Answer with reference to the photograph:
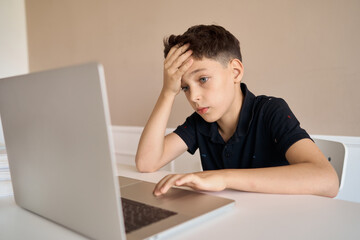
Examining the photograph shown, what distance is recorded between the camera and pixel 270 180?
0.78 metres

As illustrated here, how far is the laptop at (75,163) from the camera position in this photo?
1.44ft

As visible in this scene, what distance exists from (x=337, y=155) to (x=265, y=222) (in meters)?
0.59

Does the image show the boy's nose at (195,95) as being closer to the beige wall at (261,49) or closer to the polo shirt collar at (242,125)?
the polo shirt collar at (242,125)

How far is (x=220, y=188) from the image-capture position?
785 mm

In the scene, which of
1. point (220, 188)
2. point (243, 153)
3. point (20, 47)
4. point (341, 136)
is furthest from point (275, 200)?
point (20, 47)

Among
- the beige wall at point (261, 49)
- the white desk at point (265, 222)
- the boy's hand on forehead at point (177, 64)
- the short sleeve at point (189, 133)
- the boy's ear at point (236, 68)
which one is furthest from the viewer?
the beige wall at point (261, 49)

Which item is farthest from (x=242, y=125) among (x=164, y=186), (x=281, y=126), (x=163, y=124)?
(x=164, y=186)

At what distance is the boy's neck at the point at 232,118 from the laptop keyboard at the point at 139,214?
2.07 ft

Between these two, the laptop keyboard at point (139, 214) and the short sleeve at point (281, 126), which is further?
the short sleeve at point (281, 126)

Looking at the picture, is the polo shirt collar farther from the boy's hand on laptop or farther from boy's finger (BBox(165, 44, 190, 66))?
the boy's hand on laptop

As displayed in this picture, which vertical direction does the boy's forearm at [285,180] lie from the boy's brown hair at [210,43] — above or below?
below

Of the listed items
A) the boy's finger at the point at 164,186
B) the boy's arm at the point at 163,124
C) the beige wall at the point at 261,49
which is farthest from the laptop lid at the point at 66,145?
the beige wall at the point at 261,49

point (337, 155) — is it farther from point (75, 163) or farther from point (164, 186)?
point (75, 163)

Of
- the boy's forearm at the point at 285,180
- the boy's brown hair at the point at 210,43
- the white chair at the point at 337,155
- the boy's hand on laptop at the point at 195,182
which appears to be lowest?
the white chair at the point at 337,155
